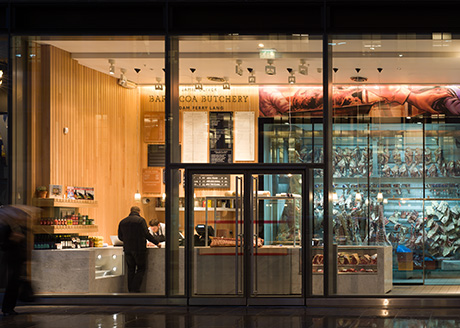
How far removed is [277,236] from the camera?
38.5 feet

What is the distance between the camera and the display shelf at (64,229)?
38.8 ft

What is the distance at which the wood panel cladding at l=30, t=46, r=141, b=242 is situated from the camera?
11.9 m

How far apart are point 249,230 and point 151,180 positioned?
1.68 meters

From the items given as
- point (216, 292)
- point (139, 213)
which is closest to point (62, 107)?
point (139, 213)

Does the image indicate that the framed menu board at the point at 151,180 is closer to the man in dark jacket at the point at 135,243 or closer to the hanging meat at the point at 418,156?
the man in dark jacket at the point at 135,243

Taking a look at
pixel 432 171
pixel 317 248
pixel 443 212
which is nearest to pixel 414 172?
pixel 432 171

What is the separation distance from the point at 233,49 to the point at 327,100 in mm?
1650

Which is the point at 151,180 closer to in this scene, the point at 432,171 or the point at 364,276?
the point at 364,276

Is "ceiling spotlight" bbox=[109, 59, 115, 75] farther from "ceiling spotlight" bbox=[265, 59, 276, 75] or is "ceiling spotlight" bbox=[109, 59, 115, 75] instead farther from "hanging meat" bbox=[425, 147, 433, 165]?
Answer: "hanging meat" bbox=[425, 147, 433, 165]

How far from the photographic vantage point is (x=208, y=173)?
11.9 m

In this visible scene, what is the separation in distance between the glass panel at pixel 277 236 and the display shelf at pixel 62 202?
2.56 m

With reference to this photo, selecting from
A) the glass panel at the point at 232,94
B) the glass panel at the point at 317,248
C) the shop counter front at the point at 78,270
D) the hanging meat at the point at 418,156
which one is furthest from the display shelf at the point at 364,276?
the shop counter front at the point at 78,270
